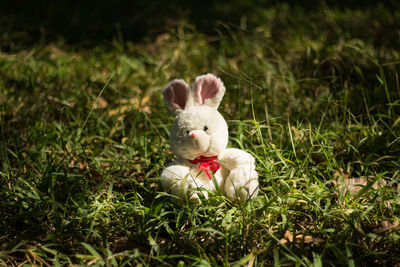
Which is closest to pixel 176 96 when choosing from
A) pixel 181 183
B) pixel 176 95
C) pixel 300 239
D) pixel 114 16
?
pixel 176 95

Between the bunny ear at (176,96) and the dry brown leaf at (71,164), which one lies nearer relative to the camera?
the bunny ear at (176,96)

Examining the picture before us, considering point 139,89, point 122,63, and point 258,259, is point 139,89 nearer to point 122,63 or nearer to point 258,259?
point 122,63

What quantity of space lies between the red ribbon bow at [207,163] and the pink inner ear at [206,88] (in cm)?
27

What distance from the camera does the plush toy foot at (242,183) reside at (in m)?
1.53

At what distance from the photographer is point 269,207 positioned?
1554 mm

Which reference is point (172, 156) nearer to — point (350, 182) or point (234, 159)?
point (234, 159)

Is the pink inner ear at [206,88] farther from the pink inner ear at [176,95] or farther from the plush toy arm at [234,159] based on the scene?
the plush toy arm at [234,159]

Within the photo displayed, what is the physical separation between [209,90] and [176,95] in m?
0.16

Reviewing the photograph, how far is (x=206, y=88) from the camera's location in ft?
5.45

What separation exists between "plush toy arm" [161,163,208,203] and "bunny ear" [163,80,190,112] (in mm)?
284

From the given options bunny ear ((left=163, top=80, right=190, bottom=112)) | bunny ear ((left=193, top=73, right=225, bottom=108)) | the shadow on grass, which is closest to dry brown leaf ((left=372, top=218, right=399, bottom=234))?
bunny ear ((left=193, top=73, right=225, bottom=108))

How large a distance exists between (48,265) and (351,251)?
1.16m

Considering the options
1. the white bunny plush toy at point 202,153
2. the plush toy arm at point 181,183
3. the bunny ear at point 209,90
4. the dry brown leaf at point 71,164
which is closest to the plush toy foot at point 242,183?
the white bunny plush toy at point 202,153

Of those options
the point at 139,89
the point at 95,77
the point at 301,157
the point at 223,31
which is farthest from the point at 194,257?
the point at 223,31
